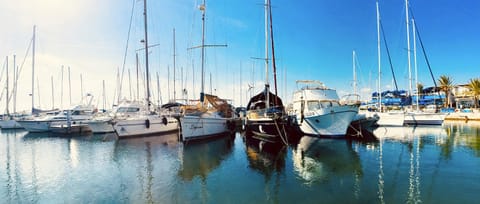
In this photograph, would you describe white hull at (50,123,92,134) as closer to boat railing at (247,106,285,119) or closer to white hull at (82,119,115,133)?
white hull at (82,119,115,133)

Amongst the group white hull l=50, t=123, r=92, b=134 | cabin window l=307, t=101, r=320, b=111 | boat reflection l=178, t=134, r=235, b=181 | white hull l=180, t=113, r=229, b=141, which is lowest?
boat reflection l=178, t=134, r=235, b=181

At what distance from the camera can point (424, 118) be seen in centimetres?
3119

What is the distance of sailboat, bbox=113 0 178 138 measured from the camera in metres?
22.6

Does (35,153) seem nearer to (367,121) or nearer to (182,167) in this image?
(182,167)

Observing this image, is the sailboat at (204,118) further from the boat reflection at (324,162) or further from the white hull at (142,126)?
the boat reflection at (324,162)

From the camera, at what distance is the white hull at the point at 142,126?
22531 mm

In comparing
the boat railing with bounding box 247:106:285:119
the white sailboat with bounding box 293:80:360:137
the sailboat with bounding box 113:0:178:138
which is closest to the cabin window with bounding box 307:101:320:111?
the white sailboat with bounding box 293:80:360:137

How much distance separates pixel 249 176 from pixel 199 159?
4332 millimetres

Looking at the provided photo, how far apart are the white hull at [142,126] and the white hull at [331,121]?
49.2 ft

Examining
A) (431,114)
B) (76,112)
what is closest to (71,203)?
(76,112)

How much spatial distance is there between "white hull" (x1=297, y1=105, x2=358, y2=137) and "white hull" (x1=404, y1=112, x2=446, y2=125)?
698 inches

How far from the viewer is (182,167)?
11531mm

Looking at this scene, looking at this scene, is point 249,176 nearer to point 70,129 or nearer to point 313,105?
point 313,105

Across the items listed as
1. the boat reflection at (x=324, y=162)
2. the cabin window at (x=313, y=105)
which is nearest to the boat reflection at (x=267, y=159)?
the boat reflection at (x=324, y=162)
